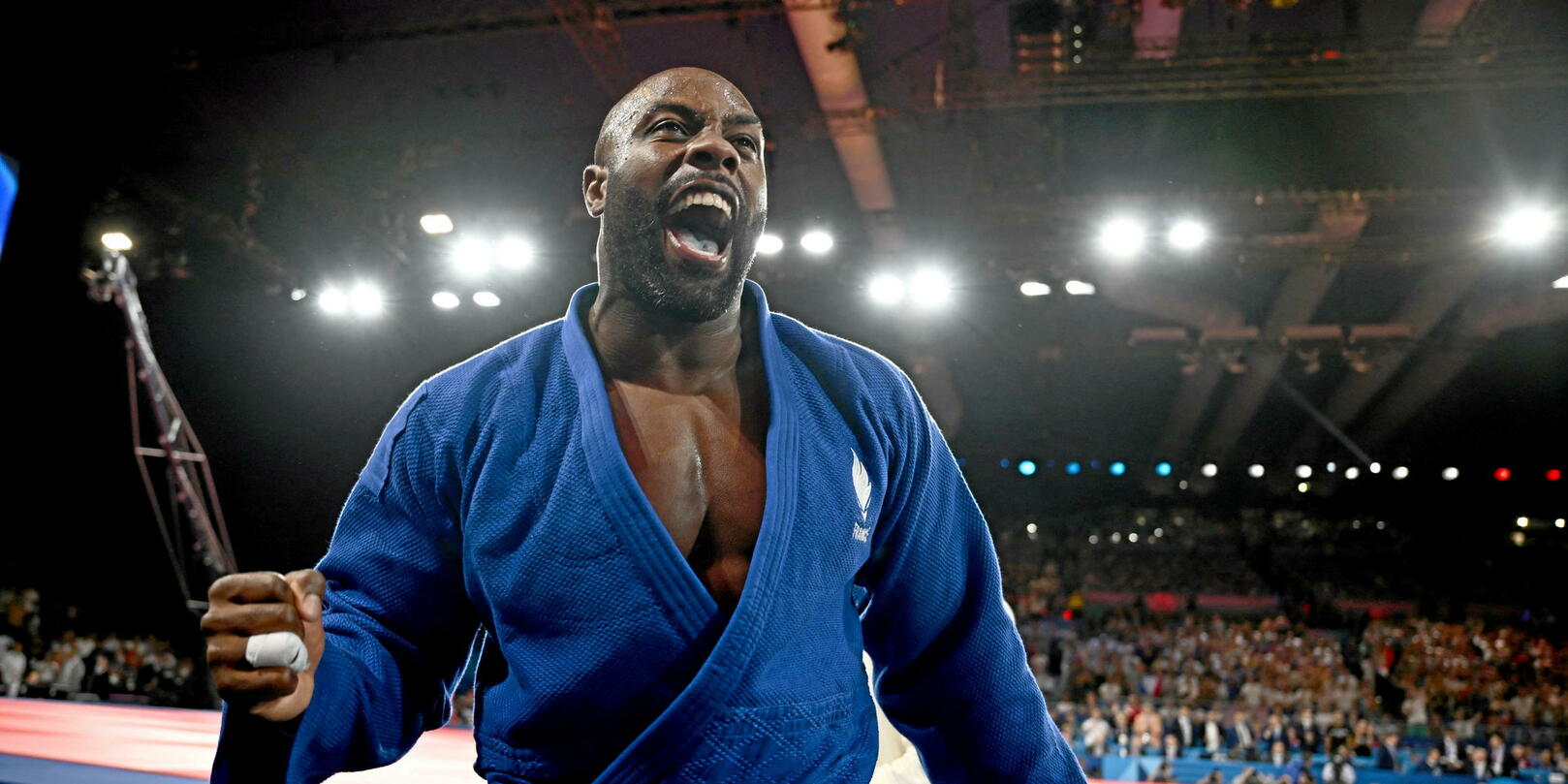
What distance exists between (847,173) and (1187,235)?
7.12 feet

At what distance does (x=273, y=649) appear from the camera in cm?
70

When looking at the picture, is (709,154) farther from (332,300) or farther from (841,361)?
(332,300)

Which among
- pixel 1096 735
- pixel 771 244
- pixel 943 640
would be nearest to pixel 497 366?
pixel 943 640

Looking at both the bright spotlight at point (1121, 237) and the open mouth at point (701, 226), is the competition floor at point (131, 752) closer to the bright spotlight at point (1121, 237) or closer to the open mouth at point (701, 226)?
the open mouth at point (701, 226)

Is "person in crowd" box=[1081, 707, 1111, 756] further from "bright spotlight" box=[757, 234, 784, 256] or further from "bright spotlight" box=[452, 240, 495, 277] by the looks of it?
"bright spotlight" box=[452, 240, 495, 277]

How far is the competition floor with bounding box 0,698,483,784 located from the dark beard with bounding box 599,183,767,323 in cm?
163

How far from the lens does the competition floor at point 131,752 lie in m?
2.12

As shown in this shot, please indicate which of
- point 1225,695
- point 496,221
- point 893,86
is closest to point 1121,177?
point 893,86

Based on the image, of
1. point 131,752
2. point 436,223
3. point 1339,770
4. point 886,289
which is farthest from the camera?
point 886,289

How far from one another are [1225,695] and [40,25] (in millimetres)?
9744

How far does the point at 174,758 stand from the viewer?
7.77 ft

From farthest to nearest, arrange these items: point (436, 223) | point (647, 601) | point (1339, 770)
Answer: point (1339, 770)
point (436, 223)
point (647, 601)

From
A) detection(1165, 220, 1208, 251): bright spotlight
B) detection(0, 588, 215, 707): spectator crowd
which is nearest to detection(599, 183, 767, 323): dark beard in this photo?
detection(1165, 220, 1208, 251): bright spotlight

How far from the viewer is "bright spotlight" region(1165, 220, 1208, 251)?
5.96 meters
